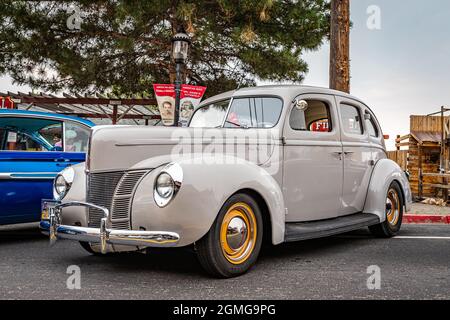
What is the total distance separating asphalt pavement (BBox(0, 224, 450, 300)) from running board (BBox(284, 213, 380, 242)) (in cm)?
28

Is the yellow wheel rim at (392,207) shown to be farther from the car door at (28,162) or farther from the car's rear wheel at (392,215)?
the car door at (28,162)

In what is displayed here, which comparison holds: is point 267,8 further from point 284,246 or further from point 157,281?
point 157,281

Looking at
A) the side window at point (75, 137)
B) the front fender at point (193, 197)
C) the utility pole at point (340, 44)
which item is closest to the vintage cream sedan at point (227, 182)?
the front fender at point (193, 197)

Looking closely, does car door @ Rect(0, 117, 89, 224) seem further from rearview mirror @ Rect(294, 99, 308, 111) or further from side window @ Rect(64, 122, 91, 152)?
rearview mirror @ Rect(294, 99, 308, 111)

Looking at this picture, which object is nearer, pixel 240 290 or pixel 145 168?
pixel 240 290

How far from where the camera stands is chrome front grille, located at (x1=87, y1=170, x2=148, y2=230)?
406 cm

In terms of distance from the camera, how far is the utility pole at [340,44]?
33.9 ft

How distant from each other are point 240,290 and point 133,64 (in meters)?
12.5

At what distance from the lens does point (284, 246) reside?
5.83 metres

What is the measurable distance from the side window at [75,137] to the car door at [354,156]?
3319 mm

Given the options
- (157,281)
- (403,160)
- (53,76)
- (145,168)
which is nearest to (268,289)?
(157,281)

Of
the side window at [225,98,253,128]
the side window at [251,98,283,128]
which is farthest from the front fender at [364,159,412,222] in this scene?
the side window at [225,98,253,128]

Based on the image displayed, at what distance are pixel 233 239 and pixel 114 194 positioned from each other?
3.51ft

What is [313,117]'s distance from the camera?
5641mm
